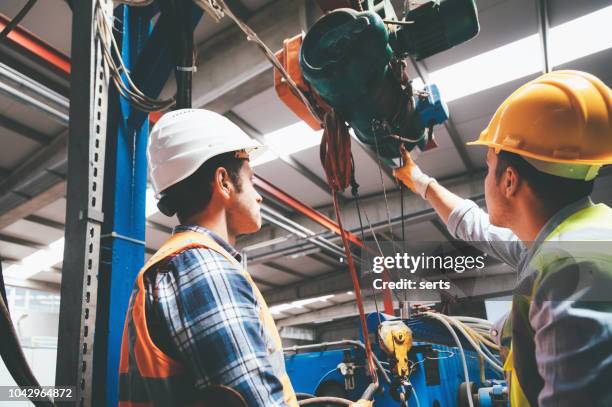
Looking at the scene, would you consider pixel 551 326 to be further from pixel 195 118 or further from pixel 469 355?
pixel 469 355

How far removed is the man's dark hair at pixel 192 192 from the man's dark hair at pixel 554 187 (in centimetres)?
78

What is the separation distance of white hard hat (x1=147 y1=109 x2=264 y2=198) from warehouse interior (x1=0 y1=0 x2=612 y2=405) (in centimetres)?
42

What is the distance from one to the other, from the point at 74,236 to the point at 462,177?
6.40 metres

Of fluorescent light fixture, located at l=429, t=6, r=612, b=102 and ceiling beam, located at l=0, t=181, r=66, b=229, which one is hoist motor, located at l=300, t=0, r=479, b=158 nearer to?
fluorescent light fixture, located at l=429, t=6, r=612, b=102

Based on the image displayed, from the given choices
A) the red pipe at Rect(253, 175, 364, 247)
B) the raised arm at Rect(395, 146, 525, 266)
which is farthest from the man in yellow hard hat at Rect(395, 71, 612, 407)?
the red pipe at Rect(253, 175, 364, 247)

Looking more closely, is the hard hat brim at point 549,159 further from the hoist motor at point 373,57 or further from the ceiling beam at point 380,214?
the ceiling beam at point 380,214

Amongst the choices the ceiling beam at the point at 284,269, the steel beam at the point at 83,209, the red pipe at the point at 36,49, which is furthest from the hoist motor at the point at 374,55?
the ceiling beam at the point at 284,269

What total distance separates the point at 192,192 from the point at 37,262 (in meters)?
8.74

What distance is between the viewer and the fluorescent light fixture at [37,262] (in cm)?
786

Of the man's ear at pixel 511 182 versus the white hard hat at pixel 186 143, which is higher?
the white hard hat at pixel 186 143

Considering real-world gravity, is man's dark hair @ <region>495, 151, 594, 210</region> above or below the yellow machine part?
above

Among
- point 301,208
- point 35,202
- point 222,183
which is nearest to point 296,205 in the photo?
point 301,208

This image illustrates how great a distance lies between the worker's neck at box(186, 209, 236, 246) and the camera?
1151 millimetres

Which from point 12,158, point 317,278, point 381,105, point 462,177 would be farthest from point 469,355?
point 317,278
